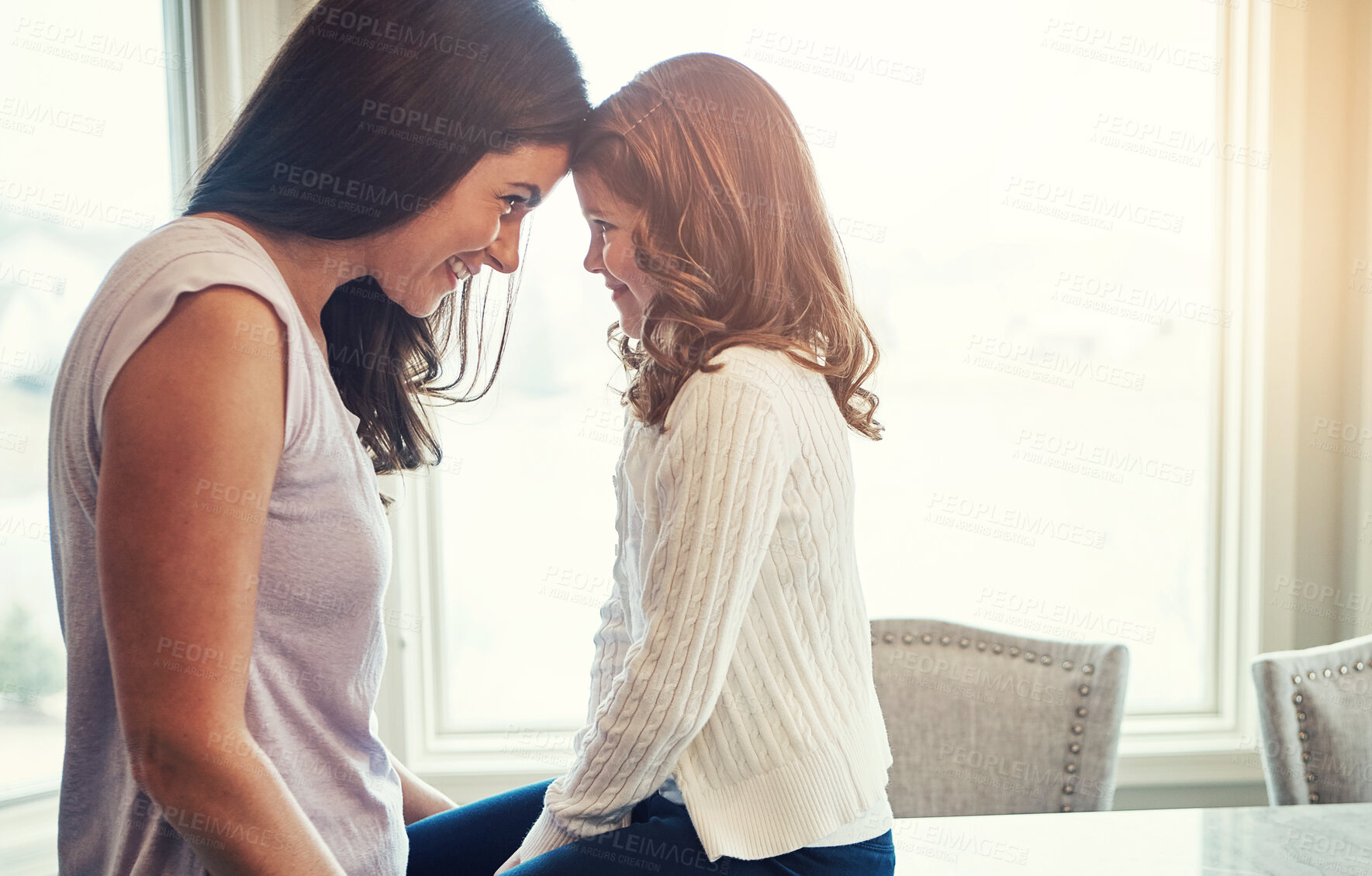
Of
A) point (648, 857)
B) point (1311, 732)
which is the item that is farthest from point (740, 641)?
point (1311, 732)

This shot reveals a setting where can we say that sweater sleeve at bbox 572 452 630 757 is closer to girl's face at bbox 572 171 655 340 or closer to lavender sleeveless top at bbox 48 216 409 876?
girl's face at bbox 572 171 655 340

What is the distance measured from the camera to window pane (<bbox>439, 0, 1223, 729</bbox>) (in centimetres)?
201

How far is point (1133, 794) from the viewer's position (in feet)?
6.80

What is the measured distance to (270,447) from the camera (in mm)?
631

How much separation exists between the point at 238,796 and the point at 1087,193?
6.70 ft

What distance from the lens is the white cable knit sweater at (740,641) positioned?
0.84m

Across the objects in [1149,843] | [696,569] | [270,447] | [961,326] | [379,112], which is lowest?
[1149,843]

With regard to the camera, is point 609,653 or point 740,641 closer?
point 740,641

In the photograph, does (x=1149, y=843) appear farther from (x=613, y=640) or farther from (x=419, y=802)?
(x=419, y=802)

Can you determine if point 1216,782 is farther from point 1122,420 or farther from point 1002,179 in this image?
point 1002,179

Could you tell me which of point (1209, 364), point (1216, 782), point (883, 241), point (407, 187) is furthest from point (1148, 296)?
point (407, 187)

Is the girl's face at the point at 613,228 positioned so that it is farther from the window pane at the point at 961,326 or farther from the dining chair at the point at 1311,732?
the dining chair at the point at 1311,732

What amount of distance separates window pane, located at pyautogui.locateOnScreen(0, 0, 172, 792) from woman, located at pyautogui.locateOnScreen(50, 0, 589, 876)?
891mm

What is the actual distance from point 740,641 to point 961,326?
1356mm
